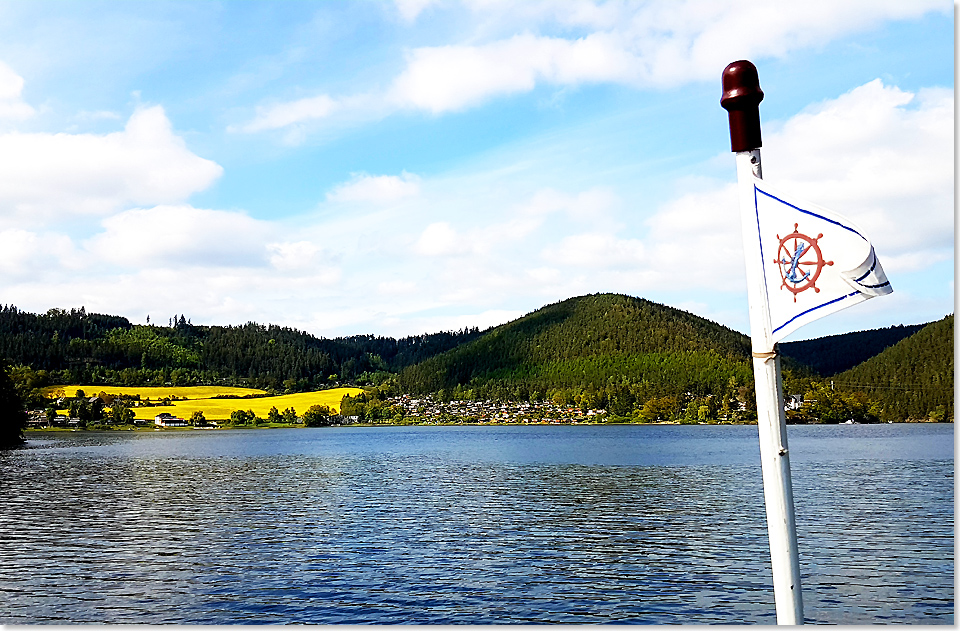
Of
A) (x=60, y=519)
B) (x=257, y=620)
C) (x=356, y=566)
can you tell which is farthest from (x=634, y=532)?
(x=60, y=519)

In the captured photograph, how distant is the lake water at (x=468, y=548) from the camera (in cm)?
1994

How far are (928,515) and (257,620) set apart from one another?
3026cm

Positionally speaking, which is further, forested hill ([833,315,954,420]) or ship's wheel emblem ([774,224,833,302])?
forested hill ([833,315,954,420])

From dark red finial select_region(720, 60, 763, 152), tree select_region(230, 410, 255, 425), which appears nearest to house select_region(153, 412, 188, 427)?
tree select_region(230, 410, 255, 425)

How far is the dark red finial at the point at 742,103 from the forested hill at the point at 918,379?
197498mm

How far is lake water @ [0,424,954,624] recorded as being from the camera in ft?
65.4

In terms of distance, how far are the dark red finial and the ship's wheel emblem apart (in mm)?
404

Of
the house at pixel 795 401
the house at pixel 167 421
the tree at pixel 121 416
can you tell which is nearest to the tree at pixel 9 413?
the tree at pixel 121 416

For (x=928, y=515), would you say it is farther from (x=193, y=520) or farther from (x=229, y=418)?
(x=229, y=418)

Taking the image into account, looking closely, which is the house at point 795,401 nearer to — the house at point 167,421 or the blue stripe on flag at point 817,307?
the house at point 167,421

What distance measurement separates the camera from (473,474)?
6162 centimetres

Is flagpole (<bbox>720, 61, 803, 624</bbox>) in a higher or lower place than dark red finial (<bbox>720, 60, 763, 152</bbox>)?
lower

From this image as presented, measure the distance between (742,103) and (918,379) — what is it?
20937 cm

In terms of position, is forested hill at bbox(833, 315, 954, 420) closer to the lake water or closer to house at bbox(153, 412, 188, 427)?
the lake water
